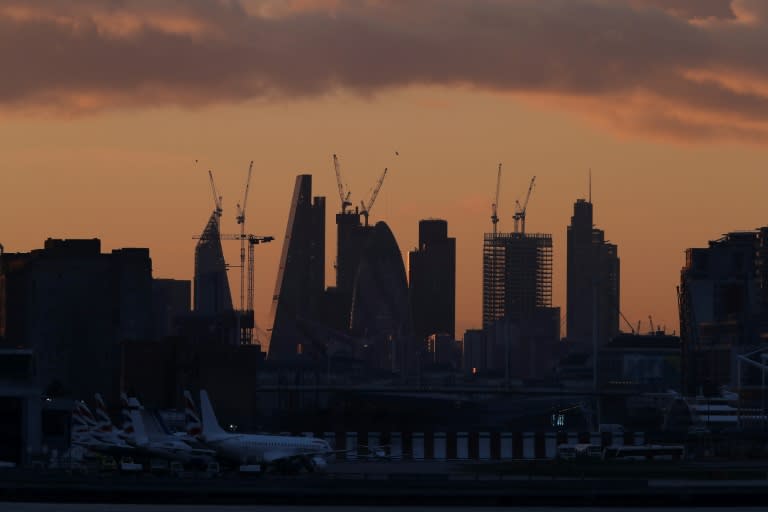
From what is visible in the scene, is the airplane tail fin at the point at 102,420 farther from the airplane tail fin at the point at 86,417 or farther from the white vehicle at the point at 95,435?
the airplane tail fin at the point at 86,417

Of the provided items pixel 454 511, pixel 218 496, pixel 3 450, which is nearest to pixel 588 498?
→ pixel 454 511

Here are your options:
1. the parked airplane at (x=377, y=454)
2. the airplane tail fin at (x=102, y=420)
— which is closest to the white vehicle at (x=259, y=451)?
the airplane tail fin at (x=102, y=420)

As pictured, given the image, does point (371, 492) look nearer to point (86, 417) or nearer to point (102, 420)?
point (102, 420)

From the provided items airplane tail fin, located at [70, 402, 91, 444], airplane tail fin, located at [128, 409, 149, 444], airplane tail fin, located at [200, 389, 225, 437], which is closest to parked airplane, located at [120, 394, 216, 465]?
airplane tail fin, located at [128, 409, 149, 444]

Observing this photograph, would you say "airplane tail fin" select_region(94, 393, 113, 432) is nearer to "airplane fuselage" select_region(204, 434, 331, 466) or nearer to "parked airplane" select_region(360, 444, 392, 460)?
"airplane fuselage" select_region(204, 434, 331, 466)

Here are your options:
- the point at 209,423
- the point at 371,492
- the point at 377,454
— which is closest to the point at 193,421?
the point at 209,423

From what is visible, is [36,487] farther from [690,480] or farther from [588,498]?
[690,480]

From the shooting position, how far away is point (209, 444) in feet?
546

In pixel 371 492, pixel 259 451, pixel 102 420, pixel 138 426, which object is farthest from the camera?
pixel 102 420

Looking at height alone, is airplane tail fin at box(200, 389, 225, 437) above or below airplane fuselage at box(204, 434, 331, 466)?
above

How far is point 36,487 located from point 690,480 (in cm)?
4898

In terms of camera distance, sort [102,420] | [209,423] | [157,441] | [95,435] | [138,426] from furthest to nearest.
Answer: [102,420]
[95,435]
[209,423]
[138,426]
[157,441]

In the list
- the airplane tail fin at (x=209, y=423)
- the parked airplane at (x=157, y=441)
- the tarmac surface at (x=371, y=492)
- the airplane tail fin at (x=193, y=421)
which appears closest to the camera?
the tarmac surface at (x=371, y=492)

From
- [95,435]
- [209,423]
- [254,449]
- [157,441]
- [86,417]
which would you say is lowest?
[254,449]
